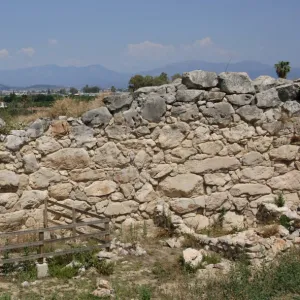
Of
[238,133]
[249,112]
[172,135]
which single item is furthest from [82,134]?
[249,112]

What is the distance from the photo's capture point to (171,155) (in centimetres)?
883

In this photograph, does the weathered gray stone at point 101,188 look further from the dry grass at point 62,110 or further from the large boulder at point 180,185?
the dry grass at point 62,110

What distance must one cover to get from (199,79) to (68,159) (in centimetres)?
265

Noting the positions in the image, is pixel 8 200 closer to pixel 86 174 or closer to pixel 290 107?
pixel 86 174

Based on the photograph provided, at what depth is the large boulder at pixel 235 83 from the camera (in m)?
8.91

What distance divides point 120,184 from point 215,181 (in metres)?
1.70

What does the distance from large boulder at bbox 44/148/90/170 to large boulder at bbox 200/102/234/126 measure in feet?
7.28

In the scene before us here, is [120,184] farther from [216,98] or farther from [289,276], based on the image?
[289,276]

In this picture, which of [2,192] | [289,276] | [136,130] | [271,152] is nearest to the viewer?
[289,276]

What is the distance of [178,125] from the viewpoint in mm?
8789

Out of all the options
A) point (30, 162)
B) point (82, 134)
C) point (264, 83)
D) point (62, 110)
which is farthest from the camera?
point (264, 83)

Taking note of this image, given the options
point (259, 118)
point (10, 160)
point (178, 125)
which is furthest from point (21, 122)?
point (259, 118)

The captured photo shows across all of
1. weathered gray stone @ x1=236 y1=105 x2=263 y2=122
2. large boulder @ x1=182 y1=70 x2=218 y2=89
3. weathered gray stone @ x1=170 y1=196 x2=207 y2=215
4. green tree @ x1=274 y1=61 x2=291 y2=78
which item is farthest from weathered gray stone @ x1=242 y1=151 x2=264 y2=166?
green tree @ x1=274 y1=61 x2=291 y2=78

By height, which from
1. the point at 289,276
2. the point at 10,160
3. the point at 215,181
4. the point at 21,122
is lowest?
the point at 289,276
